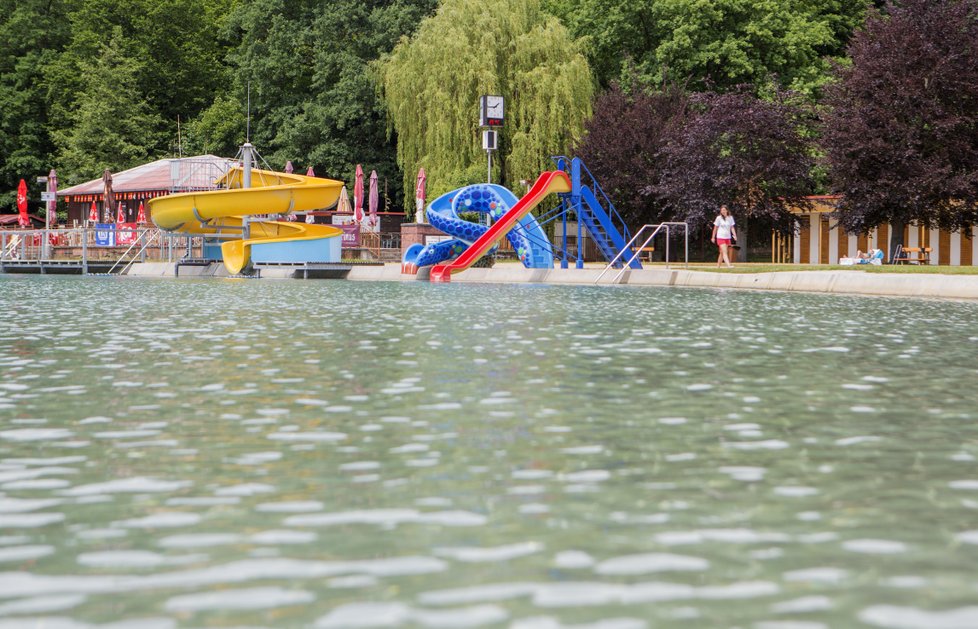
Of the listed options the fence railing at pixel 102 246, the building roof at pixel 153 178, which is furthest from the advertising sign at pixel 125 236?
the building roof at pixel 153 178

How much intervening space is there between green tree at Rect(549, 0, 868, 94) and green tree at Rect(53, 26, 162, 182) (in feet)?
101

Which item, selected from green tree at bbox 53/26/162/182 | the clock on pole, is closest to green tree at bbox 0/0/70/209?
green tree at bbox 53/26/162/182

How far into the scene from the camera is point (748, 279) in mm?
31359

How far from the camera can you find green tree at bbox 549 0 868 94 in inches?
2089

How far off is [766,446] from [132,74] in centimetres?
7611

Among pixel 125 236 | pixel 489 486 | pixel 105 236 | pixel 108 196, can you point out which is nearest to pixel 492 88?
pixel 105 236

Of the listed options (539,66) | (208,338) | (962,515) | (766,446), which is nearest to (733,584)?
(962,515)

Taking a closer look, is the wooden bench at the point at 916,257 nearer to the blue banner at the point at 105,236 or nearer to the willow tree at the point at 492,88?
the willow tree at the point at 492,88

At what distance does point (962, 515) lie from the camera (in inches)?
228

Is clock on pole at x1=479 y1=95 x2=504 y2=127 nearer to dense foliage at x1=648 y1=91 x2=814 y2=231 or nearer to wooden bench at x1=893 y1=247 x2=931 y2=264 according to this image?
dense foliage at x1=648 y1=91 x2=814 y2=231

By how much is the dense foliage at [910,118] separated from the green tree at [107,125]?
49.0 meters

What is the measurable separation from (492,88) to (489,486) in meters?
45.3

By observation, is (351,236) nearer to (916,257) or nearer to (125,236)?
(125,236)

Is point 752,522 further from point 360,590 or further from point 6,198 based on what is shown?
point 6,198
